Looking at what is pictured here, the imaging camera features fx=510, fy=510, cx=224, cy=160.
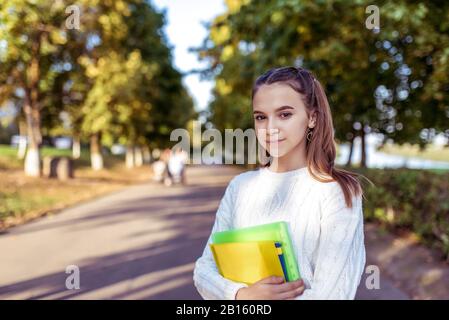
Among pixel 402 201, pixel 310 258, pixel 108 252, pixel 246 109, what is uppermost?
pixel 246 109

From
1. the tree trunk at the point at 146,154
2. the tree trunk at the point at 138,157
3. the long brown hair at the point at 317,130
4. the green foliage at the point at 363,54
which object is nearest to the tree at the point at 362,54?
the green foliage at the point at 363,54

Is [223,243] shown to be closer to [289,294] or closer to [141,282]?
[289,294]

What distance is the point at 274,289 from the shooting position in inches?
59.0

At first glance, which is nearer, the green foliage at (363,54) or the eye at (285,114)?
the eye at (285,114)

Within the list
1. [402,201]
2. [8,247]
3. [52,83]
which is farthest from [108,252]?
[52,83]

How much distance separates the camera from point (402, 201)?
9195 millimetres

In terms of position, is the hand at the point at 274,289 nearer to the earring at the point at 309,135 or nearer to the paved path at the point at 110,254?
the earring at the point at 309,135

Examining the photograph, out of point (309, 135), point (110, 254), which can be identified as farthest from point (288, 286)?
point (110, 254)

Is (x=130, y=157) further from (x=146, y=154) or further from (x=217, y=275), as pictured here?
(x=217, y=275)

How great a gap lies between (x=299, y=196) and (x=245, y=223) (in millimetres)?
214

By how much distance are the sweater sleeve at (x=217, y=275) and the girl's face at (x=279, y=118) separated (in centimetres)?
26

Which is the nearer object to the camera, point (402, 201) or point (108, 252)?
point (108, 252)

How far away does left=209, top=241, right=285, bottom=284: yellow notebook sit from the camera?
151cm

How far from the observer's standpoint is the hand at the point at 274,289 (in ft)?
4.92
